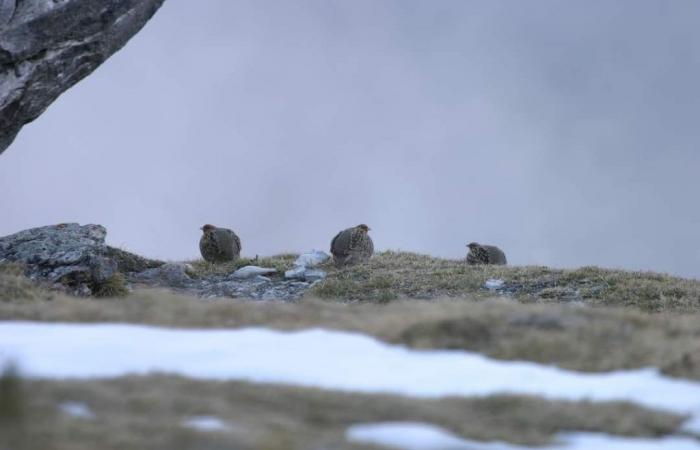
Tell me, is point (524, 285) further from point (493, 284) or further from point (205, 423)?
point (205, 423)

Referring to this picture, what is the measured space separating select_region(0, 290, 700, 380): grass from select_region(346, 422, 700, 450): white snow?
1.66m

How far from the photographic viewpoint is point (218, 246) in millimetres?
27531

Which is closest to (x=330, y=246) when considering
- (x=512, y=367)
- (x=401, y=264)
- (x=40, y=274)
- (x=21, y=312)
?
(x=401, y=264)

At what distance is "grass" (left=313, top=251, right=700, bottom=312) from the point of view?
2192 cm

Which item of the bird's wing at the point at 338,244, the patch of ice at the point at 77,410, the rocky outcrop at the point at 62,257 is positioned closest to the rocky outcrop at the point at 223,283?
the bird's wing at the point at 338,244

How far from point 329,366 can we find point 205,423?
224 cm

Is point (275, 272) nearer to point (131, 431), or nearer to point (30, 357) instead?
point (30, 357)

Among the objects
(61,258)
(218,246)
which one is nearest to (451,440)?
(61,258)

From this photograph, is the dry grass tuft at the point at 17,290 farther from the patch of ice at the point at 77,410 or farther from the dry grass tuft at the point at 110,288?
the patch of ice at the point at 77,410

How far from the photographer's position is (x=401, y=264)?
26969 millimetres

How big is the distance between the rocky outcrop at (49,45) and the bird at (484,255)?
36.4 feet

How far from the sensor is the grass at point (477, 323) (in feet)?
34.0

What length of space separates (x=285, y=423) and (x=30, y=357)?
10.6 feet

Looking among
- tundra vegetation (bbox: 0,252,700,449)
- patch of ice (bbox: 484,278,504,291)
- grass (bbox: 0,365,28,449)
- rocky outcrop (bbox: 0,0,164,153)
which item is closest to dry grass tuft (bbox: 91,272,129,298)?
tundra vegetation (bbox: 0,252,700,449)
